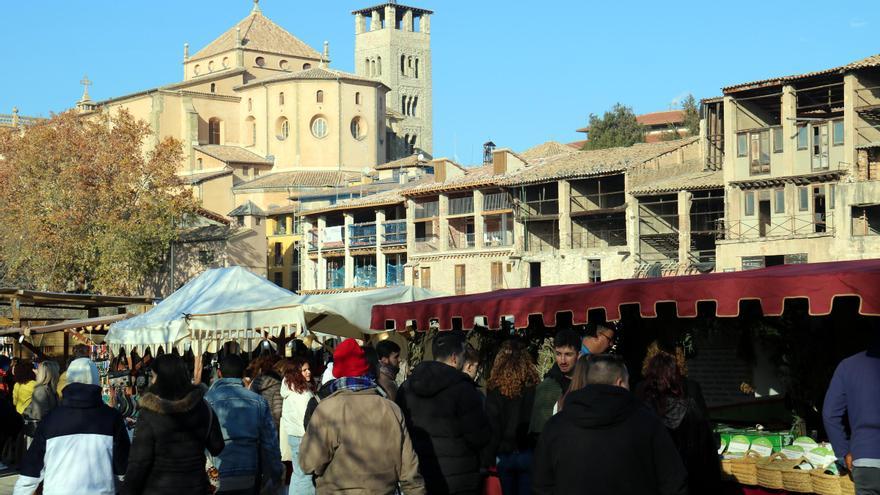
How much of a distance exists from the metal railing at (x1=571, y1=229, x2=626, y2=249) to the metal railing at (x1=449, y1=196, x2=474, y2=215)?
630 cm

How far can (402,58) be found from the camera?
107m

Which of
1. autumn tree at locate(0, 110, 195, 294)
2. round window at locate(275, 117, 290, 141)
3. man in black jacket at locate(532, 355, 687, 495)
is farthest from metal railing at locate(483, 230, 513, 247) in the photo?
man in black jacket at locate(532, 355, 687, 495)

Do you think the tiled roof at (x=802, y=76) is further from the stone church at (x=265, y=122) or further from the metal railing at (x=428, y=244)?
the stone church at (x=265, y=122)

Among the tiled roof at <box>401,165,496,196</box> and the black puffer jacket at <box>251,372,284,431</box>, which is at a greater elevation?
the tiled roof at <box>401,165,496,196</box>

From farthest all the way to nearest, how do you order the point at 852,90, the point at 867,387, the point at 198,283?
the point at 852,90 → the point at 198,283 → the point at 867,387

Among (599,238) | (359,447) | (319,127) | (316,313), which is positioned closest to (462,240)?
(599,238)

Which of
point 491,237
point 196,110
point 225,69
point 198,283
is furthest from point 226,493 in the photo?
point 225,69

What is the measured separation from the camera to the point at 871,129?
3991 centimetres

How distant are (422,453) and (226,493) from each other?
4.71ft

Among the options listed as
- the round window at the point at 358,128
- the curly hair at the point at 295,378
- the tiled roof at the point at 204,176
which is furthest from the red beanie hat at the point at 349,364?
the round window at the point at 358,128

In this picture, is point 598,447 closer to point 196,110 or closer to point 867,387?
point 867,387

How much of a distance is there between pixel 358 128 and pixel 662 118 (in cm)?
2405

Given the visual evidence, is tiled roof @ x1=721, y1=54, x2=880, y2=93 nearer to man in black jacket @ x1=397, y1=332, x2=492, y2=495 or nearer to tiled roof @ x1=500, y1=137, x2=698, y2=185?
tiled roof @ x1=500, y1=137, x2=698, y2=185

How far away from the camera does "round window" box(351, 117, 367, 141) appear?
85125mm
